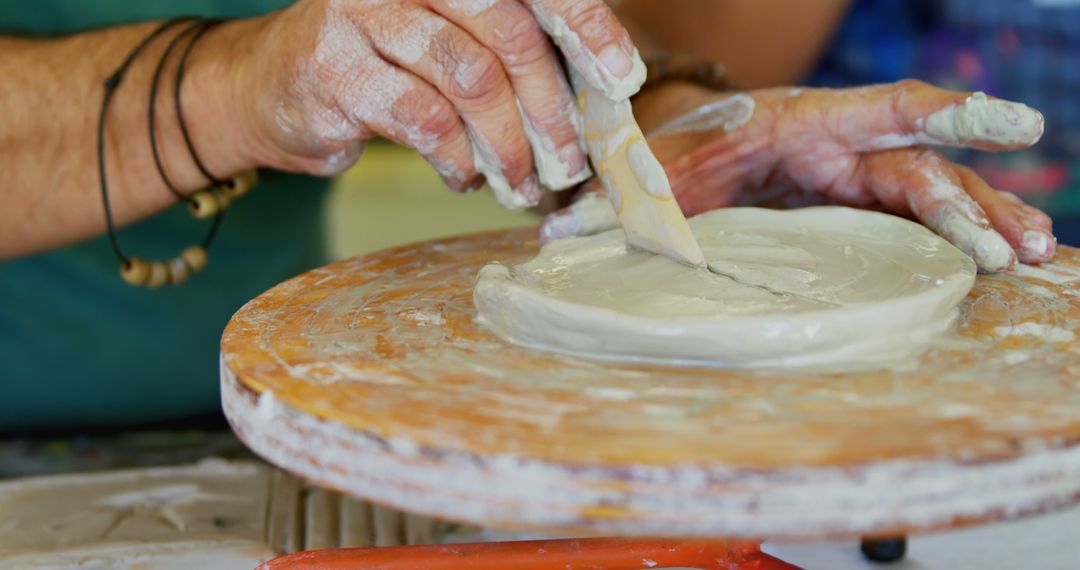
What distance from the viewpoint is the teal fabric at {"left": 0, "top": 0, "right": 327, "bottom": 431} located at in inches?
70.4

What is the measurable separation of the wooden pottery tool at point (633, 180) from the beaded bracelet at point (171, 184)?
644 millimetres

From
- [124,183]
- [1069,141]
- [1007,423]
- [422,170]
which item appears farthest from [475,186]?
[422,170]

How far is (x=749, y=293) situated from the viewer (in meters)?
1.01

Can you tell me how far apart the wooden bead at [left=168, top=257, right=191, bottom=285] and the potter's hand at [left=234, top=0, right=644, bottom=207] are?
0.40 metres

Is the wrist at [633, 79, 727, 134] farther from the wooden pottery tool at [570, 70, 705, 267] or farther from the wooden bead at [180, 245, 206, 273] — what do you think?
the wooden bead at [180, 245, 206, 273]

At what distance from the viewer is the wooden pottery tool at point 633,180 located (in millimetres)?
1104

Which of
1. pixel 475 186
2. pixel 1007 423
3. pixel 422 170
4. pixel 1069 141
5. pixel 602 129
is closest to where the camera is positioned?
pixel 1007 423

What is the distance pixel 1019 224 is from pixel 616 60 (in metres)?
0.55

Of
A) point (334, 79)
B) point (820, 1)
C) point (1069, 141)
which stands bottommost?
point (1069, 141)

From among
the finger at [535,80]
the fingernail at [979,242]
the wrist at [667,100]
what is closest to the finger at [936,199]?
the fingernail at [979,242]

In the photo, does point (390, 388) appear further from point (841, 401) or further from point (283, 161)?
point (283, 161)

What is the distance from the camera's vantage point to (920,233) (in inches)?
47.8

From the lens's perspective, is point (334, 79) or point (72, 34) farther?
point (72, 34)

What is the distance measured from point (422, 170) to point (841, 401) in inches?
215
